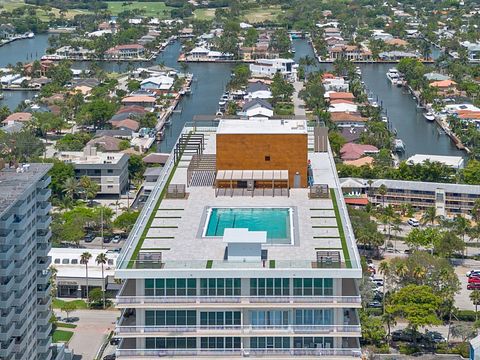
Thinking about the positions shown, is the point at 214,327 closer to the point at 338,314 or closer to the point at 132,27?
the point at 338,314

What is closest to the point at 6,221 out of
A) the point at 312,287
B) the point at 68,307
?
the point at 312,287

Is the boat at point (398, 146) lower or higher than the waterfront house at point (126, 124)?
higher

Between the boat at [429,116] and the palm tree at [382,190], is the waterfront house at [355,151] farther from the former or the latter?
the boat at [429,116]

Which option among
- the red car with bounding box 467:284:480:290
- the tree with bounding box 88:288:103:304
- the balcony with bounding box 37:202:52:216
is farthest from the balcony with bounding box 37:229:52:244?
the red car with bounding box 467:284:480:290

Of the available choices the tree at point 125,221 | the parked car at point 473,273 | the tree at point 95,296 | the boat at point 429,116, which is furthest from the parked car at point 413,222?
the boat at point 429,116

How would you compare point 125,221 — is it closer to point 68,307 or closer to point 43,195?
point 68,307

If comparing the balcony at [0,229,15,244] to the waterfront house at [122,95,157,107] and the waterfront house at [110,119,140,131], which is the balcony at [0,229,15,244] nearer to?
the waterfront house at [110,119,140,131]
